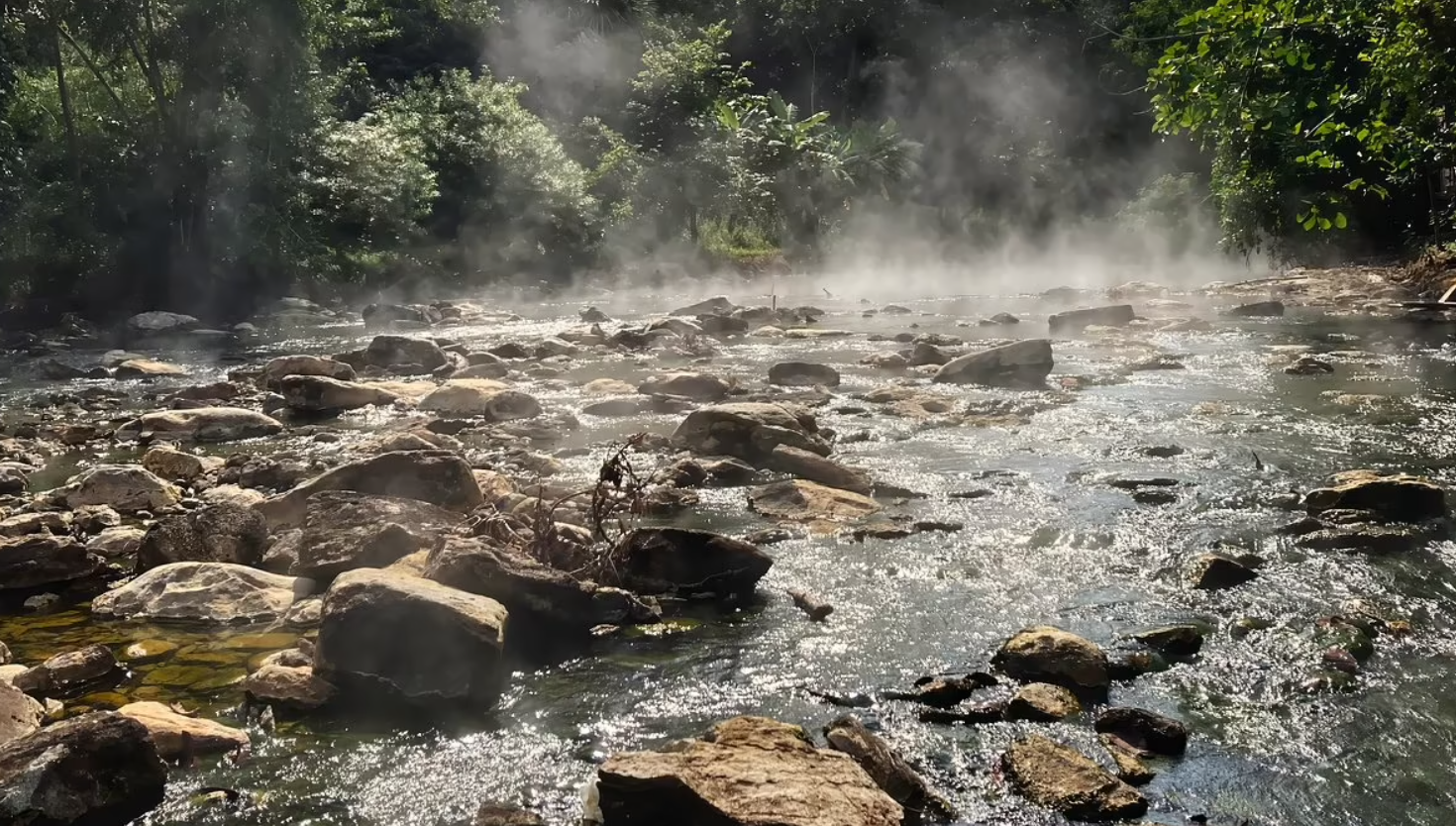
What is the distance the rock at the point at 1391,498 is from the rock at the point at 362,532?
572 centimetres

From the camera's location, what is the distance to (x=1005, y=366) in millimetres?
13914

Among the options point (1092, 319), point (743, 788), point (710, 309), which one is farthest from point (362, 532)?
point (710, 309)

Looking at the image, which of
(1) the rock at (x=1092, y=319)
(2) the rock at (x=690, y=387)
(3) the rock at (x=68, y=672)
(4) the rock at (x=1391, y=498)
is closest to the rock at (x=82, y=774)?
(3) the rock at (x=68, y=672)

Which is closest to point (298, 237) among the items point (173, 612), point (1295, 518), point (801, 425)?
point (801, 425)

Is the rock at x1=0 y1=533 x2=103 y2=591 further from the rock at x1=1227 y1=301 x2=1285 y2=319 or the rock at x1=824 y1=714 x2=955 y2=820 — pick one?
the rock at x1=1227 y1=301 x2=1285 y2=319

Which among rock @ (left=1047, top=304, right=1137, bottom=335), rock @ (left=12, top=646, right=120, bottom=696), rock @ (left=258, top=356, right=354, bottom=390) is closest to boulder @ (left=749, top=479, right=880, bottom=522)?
rock @ (left=12, top=646, right=120, bottom=696)

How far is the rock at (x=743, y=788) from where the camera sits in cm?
357

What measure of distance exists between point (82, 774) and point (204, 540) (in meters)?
3.07

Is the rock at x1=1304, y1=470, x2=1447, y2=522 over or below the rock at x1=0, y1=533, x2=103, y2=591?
below

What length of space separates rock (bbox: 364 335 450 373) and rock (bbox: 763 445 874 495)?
877 cm

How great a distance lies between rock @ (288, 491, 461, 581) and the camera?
6.31 metres

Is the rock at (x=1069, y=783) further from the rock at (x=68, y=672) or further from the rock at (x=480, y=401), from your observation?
the rock at (x=480, y=401)

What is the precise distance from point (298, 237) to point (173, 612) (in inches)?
924

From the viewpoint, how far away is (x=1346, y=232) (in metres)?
28.9
